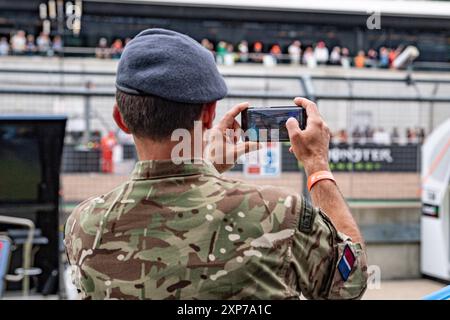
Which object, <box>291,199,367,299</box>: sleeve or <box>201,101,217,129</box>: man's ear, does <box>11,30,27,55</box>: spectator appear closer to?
<box>201,101,217,129</box>: man's ear

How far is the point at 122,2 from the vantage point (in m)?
23.4

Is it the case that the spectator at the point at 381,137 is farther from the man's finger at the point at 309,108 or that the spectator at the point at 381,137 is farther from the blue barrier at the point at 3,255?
the man's finger at the point at 309,108

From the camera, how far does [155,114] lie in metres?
1.49

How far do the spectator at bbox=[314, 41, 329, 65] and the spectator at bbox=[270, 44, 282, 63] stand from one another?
4.82ft

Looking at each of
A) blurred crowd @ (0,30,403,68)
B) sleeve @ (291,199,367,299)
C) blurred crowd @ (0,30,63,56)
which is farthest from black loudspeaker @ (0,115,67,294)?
blurred crowd @ (0,30,403,68)

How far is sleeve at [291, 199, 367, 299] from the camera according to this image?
4.79 ft

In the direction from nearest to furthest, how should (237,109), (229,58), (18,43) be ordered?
(237,109) → (18,43) → (229,58)

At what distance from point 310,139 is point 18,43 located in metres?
23.1

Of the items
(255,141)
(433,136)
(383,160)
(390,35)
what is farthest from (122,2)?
(255,141)

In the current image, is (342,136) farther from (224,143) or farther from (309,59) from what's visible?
(309,59)

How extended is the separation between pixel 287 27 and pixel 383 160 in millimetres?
19242

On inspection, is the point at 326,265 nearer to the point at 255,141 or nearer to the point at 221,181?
the point at 221,181

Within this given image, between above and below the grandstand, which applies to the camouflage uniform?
below

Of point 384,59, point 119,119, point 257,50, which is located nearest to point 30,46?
point 257,50
